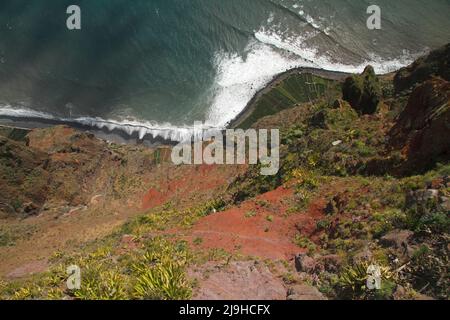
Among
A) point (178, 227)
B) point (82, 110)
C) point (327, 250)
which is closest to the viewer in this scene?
point (327, 250)

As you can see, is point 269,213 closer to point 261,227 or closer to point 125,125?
point 261,227

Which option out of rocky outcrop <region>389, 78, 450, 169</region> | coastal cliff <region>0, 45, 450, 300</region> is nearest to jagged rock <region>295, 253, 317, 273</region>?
coastal cliff <region>0, 45, 450, 300</region>

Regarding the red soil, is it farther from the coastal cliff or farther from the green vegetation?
the green vegetation

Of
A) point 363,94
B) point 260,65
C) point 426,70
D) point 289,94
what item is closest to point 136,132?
point 260,65

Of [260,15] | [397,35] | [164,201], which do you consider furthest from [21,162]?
[397,35]

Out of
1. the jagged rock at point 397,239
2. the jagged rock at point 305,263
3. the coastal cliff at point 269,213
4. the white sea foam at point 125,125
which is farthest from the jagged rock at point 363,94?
the white sea foam at point 125,125

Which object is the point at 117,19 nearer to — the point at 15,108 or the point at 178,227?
the point at 15,108

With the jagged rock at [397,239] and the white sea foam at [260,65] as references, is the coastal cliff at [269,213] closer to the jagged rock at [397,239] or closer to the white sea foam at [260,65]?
the jagged rock at [397,239]
